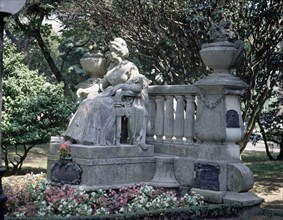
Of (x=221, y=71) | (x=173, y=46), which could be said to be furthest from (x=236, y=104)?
(x=173, y=46)

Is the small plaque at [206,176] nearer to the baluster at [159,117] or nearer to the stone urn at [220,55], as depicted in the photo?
the baluster at [159,117]

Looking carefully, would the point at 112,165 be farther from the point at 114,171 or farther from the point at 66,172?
the point at 66,172

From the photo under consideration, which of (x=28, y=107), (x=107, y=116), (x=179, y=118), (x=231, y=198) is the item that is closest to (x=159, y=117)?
(x=179, y=118)

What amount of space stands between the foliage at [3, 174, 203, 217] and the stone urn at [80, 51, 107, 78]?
2.94 metres

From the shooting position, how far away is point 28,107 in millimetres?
13242

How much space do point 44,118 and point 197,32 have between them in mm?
4606

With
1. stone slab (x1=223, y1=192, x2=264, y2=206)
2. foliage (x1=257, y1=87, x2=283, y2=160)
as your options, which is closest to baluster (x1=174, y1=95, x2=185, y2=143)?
stone slab (x1=223, y1=192, x2=264, y2=206)

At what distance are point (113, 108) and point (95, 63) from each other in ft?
6.59

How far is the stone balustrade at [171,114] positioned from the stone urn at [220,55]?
0.58 meters

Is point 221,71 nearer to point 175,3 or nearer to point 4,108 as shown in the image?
point 175,3

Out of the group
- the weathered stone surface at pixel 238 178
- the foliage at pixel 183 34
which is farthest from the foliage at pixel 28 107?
the weathered stone surface at pixel 238 178

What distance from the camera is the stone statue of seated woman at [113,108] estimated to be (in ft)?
29.3

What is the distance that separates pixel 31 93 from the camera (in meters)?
13.6

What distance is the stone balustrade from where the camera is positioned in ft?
30.4
